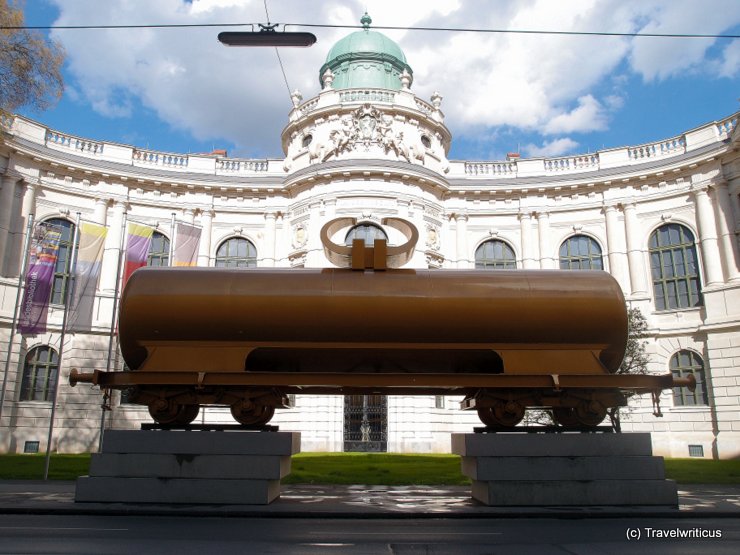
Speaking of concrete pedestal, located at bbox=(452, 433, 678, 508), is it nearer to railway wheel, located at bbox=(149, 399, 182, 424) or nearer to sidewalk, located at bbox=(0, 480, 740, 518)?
sidewalk, located at bbox=(0, 480, 740, 518)

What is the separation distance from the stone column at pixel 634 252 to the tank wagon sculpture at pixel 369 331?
88.0 ft

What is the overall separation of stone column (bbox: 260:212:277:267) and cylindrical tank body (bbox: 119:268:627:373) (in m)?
26.9

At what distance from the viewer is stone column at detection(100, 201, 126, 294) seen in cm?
3359

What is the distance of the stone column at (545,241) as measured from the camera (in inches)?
1417

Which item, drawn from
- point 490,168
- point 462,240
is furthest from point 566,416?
point 490,168

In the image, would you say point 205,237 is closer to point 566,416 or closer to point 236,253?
point 236,253

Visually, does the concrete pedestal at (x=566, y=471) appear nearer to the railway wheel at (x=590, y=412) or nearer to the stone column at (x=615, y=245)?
the railway wheel at (x=590, y=412)

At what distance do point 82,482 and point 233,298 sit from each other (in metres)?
3.70

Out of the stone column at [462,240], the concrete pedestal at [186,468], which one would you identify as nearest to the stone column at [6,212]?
the stone column at [462,240]

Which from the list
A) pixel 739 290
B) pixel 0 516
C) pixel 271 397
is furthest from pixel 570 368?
pixel 739 290

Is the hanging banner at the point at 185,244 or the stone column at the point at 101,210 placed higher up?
the stone column at the point at 101,210

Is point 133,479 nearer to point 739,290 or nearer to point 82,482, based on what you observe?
point 82,482

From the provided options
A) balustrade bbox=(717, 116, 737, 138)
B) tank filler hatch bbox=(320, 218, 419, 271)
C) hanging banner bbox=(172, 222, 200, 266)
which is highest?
balustrade bbox=(717, 116, 737, 138)

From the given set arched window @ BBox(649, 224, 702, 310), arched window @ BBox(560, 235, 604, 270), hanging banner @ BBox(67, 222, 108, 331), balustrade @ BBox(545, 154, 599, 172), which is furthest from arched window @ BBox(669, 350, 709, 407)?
hanging banner @ BBox(67, 222, 108, 331)
